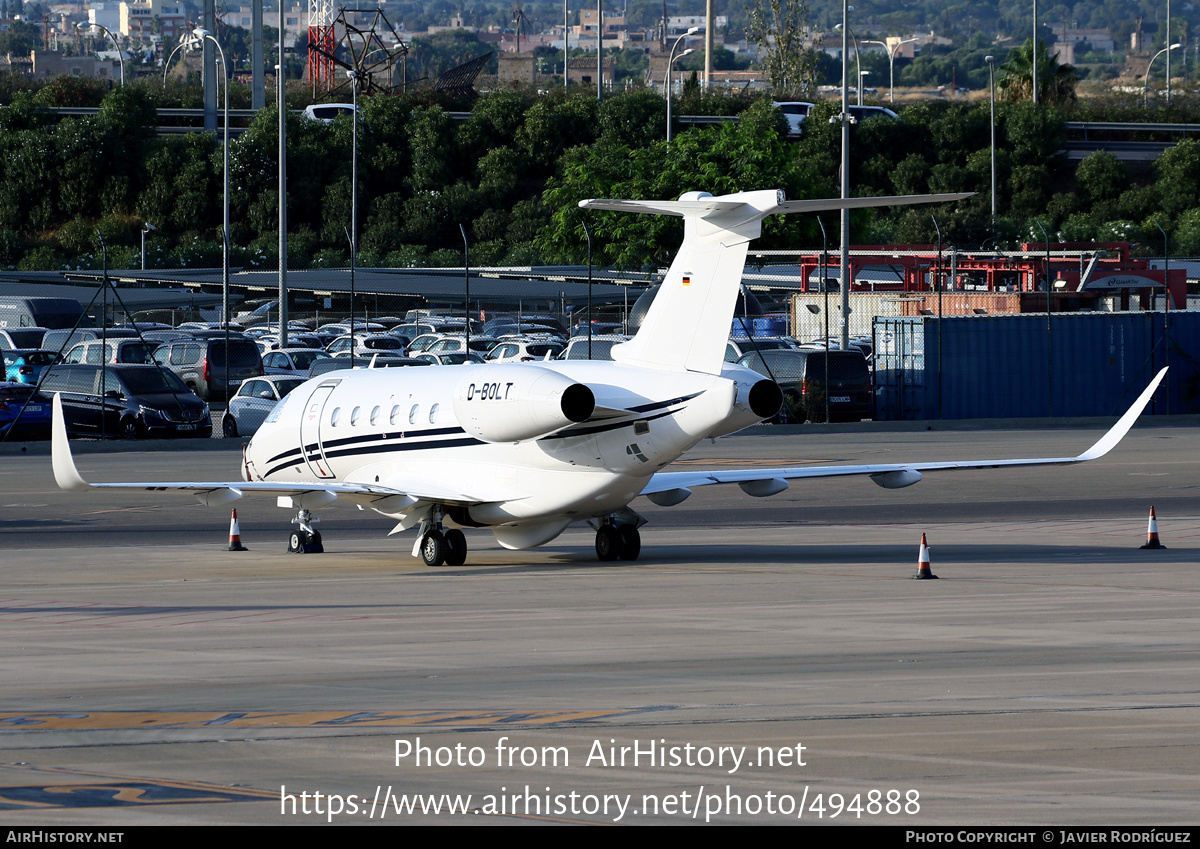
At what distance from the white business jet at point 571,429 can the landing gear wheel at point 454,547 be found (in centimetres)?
2

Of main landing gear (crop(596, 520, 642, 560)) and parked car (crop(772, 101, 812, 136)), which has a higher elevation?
parked car (crop(772, 101, 812, 136))

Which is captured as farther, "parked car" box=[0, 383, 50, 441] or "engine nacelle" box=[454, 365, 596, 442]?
"parked car" box=[0, 383, 50, 441]

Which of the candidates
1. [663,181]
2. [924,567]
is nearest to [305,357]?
[663,181]

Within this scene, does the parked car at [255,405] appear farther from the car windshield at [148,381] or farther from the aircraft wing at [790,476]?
the aircraft wing at [790,476]

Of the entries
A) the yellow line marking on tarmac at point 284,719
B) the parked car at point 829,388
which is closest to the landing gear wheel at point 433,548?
the yellow line marking on tarmac at point 284,719

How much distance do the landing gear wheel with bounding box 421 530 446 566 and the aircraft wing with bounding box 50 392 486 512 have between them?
613mm

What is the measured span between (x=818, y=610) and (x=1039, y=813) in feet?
28.0

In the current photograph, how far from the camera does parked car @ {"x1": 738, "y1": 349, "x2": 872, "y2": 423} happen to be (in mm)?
44781

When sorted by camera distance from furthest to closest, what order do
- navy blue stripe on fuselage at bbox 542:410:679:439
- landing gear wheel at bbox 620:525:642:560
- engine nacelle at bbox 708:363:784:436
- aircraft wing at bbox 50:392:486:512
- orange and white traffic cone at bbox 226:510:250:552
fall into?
orange and white traffic cone at bbox 226:510:250:552, landing gear wheel at bbox 620:525:642:560, aircraft wing at bbox 50:392:486:512, navy blue stripe on fuselage at bbox 542:410:679:439, engine nacelle at bbox 708:363:784:436

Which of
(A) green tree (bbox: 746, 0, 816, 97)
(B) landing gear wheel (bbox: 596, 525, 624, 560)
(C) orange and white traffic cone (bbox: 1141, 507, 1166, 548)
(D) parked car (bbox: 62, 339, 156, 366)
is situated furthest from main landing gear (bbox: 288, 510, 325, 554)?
(A) green tree (bbox: 746, 0, 816, 97)

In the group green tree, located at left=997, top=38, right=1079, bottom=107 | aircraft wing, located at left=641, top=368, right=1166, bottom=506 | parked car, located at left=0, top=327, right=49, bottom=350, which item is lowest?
aircraft wing, located at left=641, top=368, right=1166, bottom=506

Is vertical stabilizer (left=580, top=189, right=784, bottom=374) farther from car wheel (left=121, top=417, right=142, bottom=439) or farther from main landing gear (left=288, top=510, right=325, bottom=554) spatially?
car wheel (left=121, top=417, right=142, bottom=439)

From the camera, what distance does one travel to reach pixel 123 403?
40750mm

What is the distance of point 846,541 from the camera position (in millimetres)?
24625
